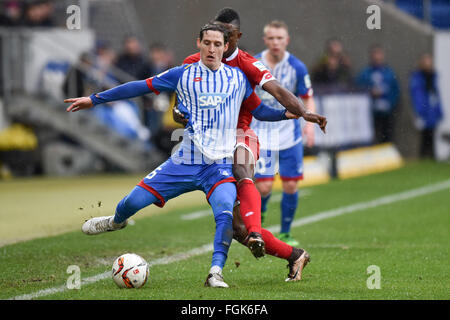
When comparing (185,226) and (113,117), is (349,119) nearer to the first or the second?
(113,117)

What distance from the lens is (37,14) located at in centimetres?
1909

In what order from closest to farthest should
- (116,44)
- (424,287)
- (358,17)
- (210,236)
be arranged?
(424,287), (210,236), (358,17), (116,44)

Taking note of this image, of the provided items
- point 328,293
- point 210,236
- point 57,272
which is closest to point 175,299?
point 328,293

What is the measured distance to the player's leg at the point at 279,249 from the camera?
7.09 metres

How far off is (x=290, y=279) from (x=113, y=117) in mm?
12719

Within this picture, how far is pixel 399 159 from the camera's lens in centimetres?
2025

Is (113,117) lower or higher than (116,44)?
lower

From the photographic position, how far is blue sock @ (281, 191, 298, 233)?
9.73 metres

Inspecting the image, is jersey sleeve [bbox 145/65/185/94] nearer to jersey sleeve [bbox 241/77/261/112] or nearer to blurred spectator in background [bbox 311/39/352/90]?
jersey sleeve [bbox 241/77/261/112]

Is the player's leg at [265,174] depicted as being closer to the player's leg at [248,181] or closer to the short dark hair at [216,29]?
the player's leg at [248,181]

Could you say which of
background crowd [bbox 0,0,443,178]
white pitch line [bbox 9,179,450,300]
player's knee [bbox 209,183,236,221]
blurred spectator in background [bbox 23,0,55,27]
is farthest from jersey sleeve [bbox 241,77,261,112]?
blurred spectator in background [bbox 23,0,55,27]

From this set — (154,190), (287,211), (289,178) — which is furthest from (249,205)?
(289,178)

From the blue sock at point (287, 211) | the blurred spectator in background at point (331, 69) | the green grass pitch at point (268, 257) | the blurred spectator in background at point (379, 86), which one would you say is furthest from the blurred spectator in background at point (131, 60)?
the blue sock at point (287, 211)

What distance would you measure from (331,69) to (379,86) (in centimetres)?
184
